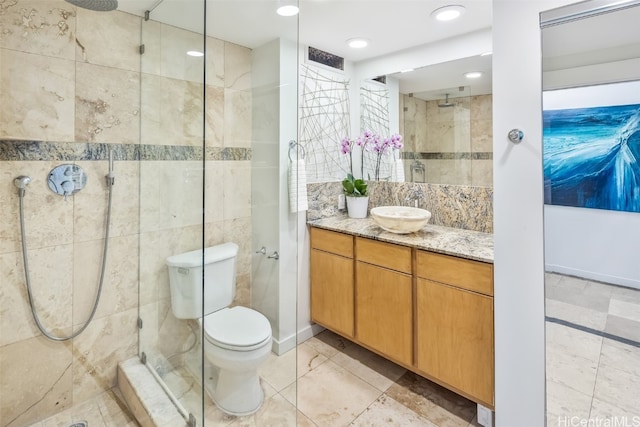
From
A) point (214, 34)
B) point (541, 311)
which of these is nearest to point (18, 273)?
point (214, 34)

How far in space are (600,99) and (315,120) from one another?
1775 mm

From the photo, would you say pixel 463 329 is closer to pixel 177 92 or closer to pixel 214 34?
pixel 177 92

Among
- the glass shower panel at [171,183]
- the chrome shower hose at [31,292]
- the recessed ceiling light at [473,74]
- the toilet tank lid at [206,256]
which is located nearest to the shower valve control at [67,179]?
the chrome shower hose at [31,292]

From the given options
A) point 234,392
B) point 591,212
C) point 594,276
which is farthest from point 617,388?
point 234,392

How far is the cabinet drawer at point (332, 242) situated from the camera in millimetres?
2309

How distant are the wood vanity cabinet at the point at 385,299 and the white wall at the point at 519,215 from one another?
529mm

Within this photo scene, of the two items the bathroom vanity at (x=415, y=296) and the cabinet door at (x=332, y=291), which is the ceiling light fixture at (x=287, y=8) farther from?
the cabinet door at (x=332, y=291)

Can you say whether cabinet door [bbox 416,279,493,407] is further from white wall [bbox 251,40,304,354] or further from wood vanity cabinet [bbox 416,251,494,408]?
white wall [bbox 251,40,304,354]

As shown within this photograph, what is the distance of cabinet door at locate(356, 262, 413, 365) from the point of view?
6.57 feet

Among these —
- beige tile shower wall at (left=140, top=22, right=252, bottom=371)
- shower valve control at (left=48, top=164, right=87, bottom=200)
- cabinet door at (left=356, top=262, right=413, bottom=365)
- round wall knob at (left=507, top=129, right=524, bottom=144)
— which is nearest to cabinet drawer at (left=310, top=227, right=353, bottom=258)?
cabinet door at (left=356, top=262, right=413, bottom=365)

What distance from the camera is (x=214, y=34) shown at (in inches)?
77.1

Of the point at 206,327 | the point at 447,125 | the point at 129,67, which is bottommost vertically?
the point at 206,327

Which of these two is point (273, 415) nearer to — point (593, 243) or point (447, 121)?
point (593, 243)

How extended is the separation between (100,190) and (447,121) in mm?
2255
